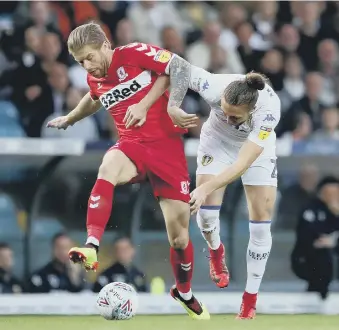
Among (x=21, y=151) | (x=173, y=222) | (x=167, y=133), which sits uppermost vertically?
(x=167, y=133)

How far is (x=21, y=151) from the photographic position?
11016mm

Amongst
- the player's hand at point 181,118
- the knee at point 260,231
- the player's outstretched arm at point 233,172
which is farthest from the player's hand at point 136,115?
the knee at point 260,231

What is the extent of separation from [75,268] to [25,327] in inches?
132

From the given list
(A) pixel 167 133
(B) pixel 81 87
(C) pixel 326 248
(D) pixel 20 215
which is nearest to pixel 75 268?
(D) pixel 20 215

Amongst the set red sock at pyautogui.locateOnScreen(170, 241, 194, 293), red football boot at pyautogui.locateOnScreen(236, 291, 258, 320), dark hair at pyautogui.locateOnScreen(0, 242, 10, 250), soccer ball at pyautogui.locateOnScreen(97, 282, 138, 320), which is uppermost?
soccer ball at pyautogui.locateOnScreen(97, 282, 138, 320)

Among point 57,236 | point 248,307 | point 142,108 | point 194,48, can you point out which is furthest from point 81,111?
point 194,48

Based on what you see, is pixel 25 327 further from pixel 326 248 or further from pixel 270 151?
pixel 326 248

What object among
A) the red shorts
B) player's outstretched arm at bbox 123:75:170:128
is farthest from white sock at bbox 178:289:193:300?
player's outstretched arm at bbox 123:75:170:128

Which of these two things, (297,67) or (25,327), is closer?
(25,327)

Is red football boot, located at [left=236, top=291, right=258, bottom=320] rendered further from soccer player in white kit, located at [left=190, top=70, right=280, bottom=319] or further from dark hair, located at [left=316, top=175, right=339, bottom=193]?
dark hair, located at [left=316, top=175, right=339, bottom=193]

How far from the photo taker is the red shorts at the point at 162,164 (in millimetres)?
8141

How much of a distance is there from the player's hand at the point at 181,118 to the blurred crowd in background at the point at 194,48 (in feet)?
11.5

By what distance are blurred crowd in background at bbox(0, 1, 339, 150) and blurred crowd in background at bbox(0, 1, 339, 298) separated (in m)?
0.01

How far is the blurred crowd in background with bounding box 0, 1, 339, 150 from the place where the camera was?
1134cm
